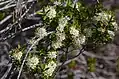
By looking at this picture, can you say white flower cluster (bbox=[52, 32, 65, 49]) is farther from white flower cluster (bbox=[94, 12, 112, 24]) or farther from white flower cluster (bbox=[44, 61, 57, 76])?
white flower cluster (bbox=[94, 12, 112, 24])

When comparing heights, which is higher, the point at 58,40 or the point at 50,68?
the point at 58,40

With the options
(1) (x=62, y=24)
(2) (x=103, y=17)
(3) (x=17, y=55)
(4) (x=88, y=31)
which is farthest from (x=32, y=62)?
Answer: (2) (x=103, y=17)

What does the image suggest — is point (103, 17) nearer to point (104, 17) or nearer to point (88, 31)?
point (104, 17)

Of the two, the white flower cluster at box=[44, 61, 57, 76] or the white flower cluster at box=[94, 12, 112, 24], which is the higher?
the white flower cluster at box=[94, 12, 112, 24]

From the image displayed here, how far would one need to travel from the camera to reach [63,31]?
8.62 feet

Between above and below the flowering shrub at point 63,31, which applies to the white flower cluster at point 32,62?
below

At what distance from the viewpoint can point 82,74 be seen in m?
4.63

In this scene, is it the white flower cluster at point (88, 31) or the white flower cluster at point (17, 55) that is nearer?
the white flower cluster at point (17, 55)

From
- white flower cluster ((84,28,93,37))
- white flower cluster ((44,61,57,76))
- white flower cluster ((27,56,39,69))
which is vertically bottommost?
white flower cluster ((44,61,57,76))

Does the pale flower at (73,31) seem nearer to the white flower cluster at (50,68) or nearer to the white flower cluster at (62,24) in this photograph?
the white flower cluster at (62,24)

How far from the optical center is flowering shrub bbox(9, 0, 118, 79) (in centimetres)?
262

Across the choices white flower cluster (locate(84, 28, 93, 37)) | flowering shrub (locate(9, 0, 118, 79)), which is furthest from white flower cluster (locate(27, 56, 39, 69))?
white flower cluster (locate(84, 28, 93, 37))

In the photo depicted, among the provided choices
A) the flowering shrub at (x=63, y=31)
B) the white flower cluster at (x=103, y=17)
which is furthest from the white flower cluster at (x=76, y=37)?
the white flower cluster at (x=103, y=17)

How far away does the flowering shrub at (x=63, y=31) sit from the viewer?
8.58 feet
